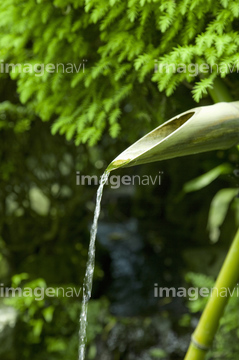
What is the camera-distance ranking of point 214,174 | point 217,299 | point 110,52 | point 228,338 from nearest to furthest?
point 217,299
point 110,52
point 228,338
point 214,174

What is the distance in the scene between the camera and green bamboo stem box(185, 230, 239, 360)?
185 cm

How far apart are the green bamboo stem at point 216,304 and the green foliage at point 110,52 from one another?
0.79 meters

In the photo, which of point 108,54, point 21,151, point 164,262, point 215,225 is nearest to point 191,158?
point 215,225

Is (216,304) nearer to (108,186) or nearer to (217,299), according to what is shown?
(217,299)

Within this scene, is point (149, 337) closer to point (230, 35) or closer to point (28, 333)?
point (28, 333)

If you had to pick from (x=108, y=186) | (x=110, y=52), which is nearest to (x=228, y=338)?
(x=108, y=186)

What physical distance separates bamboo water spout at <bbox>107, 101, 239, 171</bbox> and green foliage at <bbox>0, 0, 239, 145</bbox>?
0.52 meters

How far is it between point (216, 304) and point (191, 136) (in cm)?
104

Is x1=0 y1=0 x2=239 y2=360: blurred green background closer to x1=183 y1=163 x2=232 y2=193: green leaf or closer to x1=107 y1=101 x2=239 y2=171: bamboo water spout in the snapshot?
x1=183 y1=163 x2=232 y2=193: green leaf

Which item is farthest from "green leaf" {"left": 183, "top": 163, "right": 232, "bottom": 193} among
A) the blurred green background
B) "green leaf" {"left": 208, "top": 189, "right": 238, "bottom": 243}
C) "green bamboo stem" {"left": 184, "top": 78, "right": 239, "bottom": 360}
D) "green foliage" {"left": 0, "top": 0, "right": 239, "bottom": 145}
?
"green bamboo stem" {"left": 184, "top": 78, "right": 239, "bottom": 360}

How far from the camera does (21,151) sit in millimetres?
3859

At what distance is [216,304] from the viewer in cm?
192

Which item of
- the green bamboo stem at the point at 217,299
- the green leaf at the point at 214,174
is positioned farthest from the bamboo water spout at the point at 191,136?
the green leaf at the point at 214,174

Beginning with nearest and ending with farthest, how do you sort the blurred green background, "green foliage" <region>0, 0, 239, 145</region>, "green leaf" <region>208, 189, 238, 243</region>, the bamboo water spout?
the bamboo water spout, "green foliage" <region>0, 0, 239, 145</region>, the blurred green background, "green leaf" <region>208, 189, 238, 243</region>
